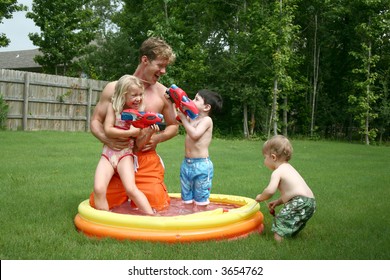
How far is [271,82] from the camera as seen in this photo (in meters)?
20.5

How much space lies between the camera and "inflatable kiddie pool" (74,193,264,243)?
389cm

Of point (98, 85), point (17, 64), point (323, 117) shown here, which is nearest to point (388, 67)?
point (323, 117)

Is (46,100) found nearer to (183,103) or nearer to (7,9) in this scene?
(7,9)

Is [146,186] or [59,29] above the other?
[59,29]

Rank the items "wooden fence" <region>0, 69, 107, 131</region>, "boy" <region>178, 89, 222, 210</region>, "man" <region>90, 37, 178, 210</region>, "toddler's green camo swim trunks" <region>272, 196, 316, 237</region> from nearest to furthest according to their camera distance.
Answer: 1. "toddler's green camo swim trunks" <region>272, 196, 316, 237</region>
2. "man" <region>90, 37, 178, 210</region>
3. "boy" <region>178, 89, 222, 210</region>
4. "wooden fence" <region>0, 69, 107, 131</region>

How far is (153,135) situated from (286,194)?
1.50 m

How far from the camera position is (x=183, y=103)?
4656 millimetres

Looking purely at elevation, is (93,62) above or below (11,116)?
above

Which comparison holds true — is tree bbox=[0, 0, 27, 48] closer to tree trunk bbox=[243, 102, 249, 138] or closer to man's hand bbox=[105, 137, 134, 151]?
tree trunk bbox=[243, 102, 249, 138]

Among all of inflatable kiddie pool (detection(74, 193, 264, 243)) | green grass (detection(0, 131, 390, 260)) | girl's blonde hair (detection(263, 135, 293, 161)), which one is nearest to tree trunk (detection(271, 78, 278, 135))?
green grass (detection(0, 131, 390, 260))

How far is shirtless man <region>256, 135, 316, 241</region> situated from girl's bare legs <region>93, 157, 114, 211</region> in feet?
4.68

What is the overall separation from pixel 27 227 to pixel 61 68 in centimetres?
2700

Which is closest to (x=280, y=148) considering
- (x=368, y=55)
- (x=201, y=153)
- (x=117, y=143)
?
(x=201, y=153)

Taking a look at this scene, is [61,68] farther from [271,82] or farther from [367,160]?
[367,160]
